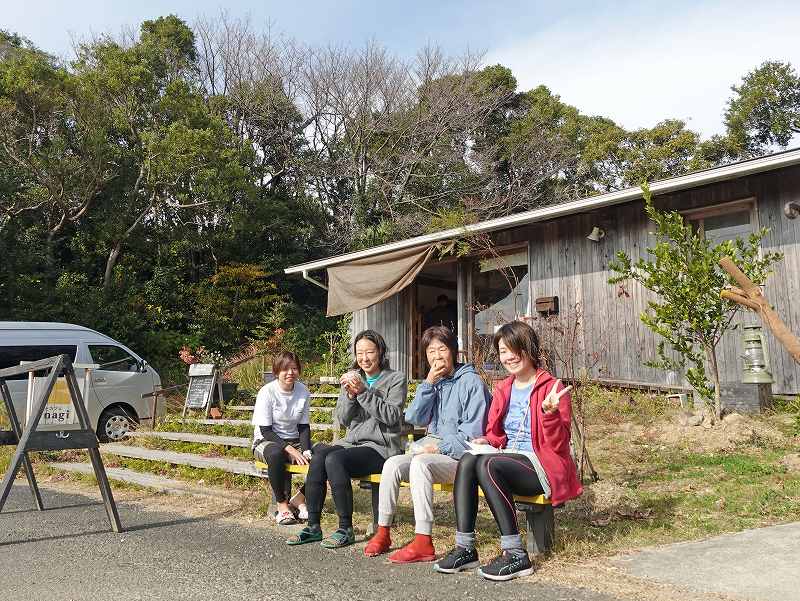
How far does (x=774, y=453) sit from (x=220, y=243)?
17021 mm

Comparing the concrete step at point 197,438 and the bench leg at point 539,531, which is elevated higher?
the concrete step at point 197,438

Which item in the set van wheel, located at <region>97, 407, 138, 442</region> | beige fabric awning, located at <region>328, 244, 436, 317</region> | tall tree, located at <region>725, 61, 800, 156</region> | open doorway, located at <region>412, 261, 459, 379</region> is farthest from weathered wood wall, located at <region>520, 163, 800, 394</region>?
tall tree, located at <region>725, 61, 800, 156</region>

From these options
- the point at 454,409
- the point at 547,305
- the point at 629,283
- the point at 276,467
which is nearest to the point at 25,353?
the point at 276,467

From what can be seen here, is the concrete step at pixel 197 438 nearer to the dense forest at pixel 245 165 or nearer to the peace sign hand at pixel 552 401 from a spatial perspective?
the peace sign hand at pixel 552 401

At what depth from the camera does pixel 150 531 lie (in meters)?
5.00

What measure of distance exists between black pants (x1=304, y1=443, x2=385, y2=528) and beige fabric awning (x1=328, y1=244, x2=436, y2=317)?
23.4 feet

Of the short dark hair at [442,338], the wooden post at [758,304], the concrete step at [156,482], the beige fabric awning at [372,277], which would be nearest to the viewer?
the wooden post at [758,304]

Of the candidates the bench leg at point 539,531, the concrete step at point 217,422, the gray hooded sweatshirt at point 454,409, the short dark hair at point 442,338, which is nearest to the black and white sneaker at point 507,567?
the bench leg at point 539,531

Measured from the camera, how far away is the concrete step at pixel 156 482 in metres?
6.34

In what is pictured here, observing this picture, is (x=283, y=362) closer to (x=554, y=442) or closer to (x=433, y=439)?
(x=433, y=439)

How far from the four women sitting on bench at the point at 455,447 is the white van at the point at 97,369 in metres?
6.22

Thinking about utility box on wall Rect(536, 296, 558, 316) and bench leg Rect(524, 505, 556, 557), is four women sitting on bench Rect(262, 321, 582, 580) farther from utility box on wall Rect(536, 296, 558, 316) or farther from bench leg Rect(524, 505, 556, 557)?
utility box on wall Rect(536, 296, 558, 316)

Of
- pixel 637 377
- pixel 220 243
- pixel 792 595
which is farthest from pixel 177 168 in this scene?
pixel 792 595

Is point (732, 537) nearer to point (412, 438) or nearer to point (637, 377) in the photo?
point (412, 438)
